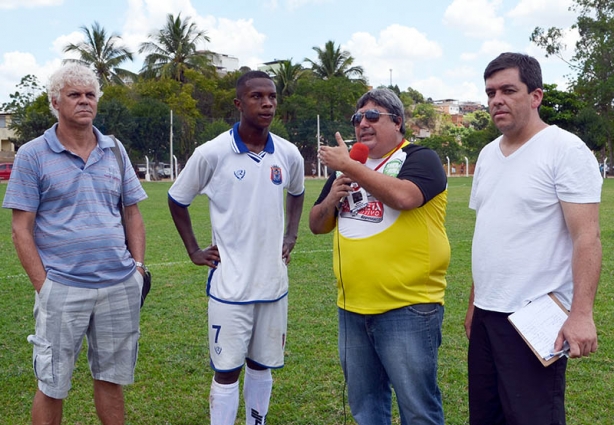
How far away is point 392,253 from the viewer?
3.39 metres

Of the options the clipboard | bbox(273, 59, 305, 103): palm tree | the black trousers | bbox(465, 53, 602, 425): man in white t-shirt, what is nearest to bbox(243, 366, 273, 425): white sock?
the black trousers

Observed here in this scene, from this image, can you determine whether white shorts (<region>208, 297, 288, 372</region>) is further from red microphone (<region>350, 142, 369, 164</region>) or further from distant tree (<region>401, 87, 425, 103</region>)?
distant tree (<region>401, 87, 425, 103</region>)

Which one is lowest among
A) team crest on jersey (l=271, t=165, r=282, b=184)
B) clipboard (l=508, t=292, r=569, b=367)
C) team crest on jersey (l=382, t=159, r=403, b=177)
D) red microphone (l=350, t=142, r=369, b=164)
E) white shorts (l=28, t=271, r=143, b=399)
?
white shorts (l=28, t=271, r=143, b=399)

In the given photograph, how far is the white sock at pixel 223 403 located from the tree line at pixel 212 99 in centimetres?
3985

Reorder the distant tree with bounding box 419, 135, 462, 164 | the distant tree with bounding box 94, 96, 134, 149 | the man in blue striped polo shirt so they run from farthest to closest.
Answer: the distant tree with bounding box 419, 135, 462, 164, the distant tree with bounding box 94, 96, 134, 149, the man in blue striped polo shirt

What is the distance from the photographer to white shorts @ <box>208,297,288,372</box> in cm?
386

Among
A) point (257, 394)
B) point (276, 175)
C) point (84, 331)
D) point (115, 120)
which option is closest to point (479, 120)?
point (115, 120)

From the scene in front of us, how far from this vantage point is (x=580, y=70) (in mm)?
50250

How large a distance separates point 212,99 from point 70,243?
57763 mm

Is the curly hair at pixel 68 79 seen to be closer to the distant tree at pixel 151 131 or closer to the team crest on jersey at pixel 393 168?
the team crest on jersey at pixel 393 168

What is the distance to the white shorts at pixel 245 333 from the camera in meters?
3.86

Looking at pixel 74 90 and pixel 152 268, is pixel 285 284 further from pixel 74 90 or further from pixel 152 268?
pixel 152 268

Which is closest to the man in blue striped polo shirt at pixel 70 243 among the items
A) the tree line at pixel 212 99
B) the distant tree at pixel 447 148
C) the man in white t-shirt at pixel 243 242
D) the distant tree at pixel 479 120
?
the man in white t-shirt at pixel 243 242

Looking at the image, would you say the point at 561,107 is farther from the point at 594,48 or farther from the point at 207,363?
the point at 207,363
